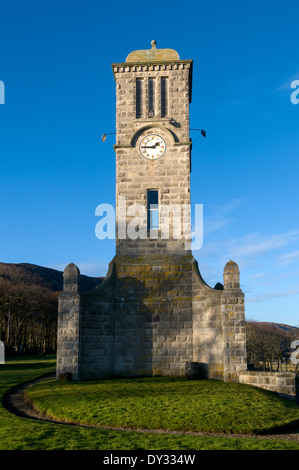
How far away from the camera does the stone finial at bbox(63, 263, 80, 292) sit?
18.2m

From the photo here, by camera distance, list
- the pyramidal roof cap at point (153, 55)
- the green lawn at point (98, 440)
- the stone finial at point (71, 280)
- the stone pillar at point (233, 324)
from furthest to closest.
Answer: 1. the pyramidal roof cap at point (153, 55)
2. the stone finial at point (71, 280)
3. the stone pillar at point (233, 324)
4. the green lawn at point (98, 440)

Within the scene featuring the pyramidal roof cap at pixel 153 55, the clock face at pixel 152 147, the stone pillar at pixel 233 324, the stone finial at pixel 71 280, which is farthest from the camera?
the pyramidal roof cap at pixel 153 55

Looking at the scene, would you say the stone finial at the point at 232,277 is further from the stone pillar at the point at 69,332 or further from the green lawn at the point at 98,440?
the green lawn at the point at 98,440

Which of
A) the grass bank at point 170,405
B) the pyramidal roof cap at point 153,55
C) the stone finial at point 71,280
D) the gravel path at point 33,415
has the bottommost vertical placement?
the gravel path at point 33,415

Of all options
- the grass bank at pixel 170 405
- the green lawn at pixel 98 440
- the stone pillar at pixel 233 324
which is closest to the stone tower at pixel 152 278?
the stone pillar at pixel 233 324

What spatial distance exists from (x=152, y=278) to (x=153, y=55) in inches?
449

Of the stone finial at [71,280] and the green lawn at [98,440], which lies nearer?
the green lawn at [98,440]

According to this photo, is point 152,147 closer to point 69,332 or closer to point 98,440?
point 69,332

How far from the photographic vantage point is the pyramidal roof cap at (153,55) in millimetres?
22016

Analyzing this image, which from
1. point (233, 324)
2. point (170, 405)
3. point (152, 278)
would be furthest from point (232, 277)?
point (170, 405)

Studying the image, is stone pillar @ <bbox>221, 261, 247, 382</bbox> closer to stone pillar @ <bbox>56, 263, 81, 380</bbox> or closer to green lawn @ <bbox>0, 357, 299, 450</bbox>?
green lawn @ <bbox>0, 357, 299, 450</bbox>

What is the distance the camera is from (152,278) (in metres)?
19.7

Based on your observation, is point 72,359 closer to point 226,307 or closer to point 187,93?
point 226,307
